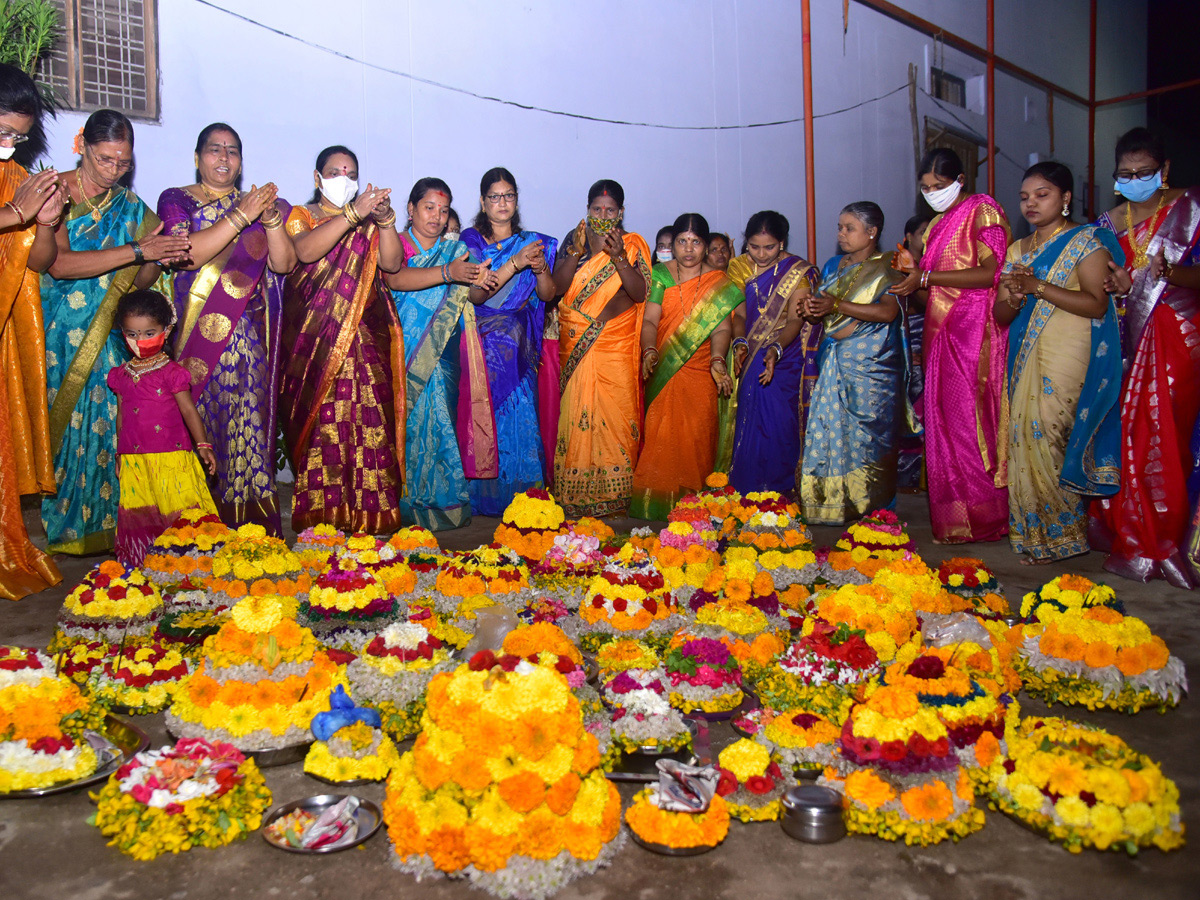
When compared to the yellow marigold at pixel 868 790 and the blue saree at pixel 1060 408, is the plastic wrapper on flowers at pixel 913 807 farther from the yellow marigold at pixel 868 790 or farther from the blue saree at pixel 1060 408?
the blue saree at pixel 1060 408

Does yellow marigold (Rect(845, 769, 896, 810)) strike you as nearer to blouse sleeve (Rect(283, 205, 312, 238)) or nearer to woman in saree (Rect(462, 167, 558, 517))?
woman in saree (Rect(462, 167, 558, 517))

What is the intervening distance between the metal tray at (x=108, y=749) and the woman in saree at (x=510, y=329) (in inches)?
146

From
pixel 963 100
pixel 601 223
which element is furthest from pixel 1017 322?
pixel 963 100

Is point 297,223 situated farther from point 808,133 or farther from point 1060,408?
point 808,133

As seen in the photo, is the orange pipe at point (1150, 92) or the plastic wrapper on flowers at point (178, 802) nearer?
the plastic wrapper on flowers at point (178, 802)

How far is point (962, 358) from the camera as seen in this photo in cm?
588

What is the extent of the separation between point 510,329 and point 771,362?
6.40ft

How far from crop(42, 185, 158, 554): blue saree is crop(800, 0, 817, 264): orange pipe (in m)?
7.79

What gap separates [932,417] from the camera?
600 cm

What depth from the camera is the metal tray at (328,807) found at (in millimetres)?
2428

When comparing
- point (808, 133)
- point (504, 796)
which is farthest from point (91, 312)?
point (808, 133)

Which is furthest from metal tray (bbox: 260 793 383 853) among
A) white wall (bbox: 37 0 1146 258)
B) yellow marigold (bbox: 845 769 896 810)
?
white wall (bbox: 37 0 1146 258)

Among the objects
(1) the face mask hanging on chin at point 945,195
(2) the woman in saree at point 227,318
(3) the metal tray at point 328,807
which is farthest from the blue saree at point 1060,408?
(2) the woman in saree at point 227,318

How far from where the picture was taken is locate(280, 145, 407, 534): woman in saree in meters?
5.83
